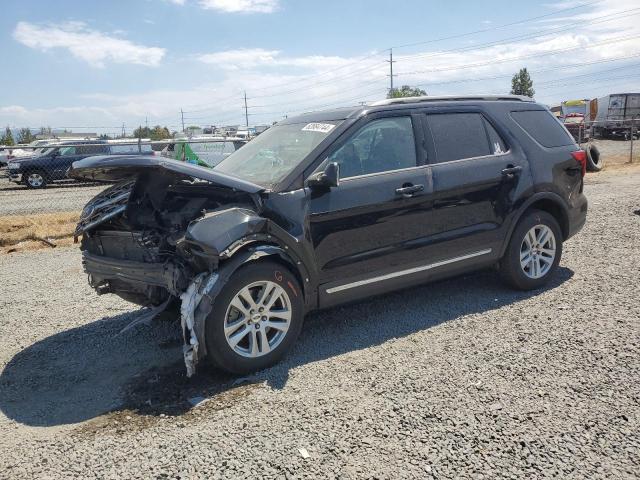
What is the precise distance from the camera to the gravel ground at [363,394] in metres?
2.88

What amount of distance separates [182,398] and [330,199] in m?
1.82

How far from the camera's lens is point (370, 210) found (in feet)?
14.7

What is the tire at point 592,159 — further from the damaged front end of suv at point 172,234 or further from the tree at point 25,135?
the tree at point 25,135

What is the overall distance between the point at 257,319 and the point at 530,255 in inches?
120

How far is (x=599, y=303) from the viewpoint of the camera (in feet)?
16.5

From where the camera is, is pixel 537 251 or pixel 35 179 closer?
pixel 537 251

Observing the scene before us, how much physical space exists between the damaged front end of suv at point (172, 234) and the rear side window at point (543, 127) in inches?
120

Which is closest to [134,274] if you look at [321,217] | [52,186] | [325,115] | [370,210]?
[321,217]

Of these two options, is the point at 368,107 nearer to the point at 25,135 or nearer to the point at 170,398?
the point at 170,398

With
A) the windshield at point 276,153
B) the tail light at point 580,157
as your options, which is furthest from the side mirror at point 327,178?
the tail light at point 580,157

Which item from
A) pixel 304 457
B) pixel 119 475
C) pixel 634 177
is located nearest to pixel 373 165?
pixel 304 457

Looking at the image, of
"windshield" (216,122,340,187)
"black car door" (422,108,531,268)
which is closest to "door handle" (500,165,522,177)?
"black car door" (422,108,531,268)

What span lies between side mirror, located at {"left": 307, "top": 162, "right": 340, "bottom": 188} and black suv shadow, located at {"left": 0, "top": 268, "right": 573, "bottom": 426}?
1303mm

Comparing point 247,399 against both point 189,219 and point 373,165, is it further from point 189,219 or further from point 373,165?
point 373,165
